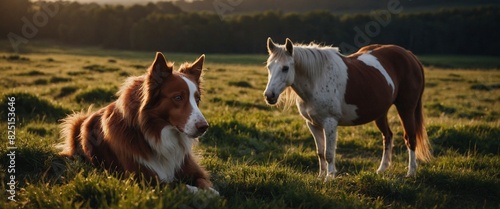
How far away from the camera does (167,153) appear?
411 cm

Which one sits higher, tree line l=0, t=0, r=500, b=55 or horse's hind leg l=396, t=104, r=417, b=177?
tree line l=0, t=0, r=500, b=55

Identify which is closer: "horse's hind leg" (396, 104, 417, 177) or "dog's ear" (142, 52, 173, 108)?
"dog's ear" (142, 52, 173, 108)

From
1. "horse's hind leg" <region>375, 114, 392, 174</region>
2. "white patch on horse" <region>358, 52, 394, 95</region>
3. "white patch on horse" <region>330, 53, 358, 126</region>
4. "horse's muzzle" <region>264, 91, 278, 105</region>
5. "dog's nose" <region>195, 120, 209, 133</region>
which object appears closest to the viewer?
"dog's nose" <region>195, 120, 209, 133</region>

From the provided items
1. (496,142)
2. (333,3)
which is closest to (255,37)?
(333,3)

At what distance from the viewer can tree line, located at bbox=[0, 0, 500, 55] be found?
57312 mm

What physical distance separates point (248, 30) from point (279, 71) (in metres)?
58.0

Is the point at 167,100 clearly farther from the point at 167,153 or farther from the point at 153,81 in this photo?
the point at 167,153

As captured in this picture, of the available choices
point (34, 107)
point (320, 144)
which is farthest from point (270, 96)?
point (34, 107)

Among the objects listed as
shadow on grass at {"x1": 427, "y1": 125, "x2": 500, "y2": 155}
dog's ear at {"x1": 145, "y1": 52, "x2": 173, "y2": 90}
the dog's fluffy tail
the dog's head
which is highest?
dog's ear at {"x1": 145, "y1": 52, "x2": 173, "y2": 90}

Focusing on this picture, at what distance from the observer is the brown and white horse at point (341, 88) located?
5.86m

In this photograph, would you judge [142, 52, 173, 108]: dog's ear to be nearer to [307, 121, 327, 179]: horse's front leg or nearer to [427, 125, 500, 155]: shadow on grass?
[307, 121, 327, 179]: horse's front leg

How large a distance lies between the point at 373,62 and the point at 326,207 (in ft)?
10.7

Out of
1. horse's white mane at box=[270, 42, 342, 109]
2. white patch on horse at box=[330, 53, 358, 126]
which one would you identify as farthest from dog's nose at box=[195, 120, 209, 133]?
white patch on horse at box=[330, 53, 358, 126]

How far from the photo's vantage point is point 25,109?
959cm
